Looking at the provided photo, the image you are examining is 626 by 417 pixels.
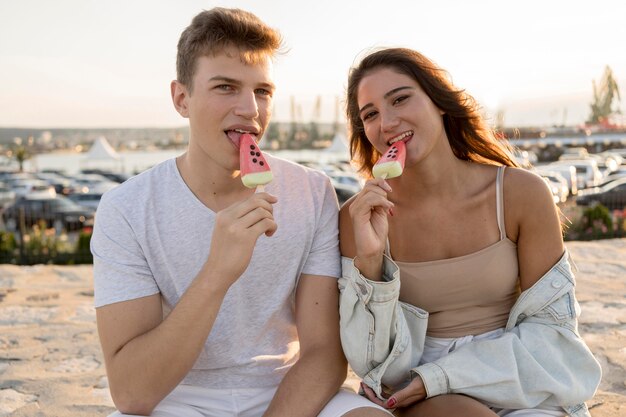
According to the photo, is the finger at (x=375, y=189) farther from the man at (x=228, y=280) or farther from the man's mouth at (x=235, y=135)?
the man's mouth at (x=235, y=135)

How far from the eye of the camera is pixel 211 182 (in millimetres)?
2793

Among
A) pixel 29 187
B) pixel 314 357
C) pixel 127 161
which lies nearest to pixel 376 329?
pixel 314 357

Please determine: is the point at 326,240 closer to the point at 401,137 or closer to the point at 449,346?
the point at 401,137

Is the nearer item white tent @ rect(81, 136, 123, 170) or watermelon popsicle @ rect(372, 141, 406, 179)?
watermelon popsicle @ rect(372, 141, 406, 179)

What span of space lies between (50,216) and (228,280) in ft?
47.8

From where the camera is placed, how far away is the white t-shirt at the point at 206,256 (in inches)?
102

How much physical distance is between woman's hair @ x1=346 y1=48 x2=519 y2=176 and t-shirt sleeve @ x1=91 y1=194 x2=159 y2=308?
4.31 feet

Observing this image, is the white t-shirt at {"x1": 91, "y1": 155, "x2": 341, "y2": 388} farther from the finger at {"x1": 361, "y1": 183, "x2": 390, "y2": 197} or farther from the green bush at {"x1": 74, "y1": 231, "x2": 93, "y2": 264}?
the green bush at {"x1": 74, "y1": 231, "x2": 93, "y2": 264}

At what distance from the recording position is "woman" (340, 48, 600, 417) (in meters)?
2.60

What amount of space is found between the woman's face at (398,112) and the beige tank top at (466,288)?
0.52 m

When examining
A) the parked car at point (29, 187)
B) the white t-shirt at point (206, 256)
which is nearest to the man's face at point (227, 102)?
the white t-shirt at point (206, 256)

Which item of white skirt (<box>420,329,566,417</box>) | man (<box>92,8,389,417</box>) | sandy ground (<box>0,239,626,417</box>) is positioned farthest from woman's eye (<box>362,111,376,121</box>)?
sandy ground (<box>0,239,626,417</box>)

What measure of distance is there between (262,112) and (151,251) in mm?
Answer: 751

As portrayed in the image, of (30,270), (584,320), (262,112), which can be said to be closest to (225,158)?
(262,112)
